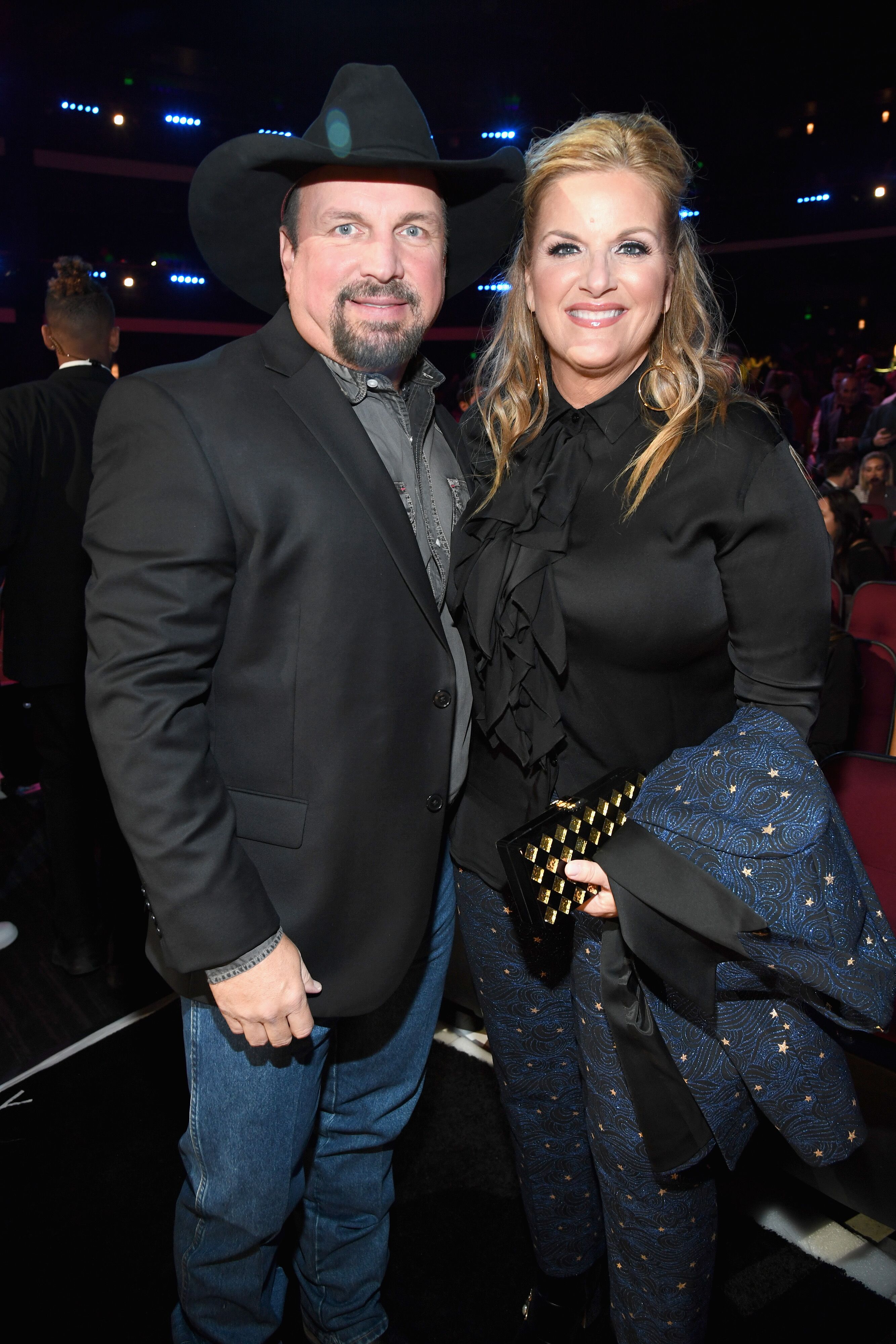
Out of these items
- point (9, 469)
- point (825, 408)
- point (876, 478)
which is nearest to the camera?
point (9, 469)

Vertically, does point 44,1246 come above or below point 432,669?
below

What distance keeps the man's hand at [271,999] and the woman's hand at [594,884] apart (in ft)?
1.34

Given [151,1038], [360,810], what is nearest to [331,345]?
[360,810]

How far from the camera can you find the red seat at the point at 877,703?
9.29ft

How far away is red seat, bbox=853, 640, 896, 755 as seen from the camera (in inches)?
111

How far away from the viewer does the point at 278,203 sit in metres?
1.58

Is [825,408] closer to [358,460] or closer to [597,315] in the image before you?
[597,315]

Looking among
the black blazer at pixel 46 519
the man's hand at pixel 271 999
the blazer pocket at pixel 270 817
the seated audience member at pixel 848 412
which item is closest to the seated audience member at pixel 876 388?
the seated audience member at pixel 848 412

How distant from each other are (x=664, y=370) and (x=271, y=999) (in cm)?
116

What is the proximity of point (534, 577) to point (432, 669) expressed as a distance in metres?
0.22

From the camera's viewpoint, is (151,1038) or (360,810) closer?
(360,810)

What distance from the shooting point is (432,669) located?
4.68 feet

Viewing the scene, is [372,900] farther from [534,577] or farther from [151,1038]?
[151,1038]

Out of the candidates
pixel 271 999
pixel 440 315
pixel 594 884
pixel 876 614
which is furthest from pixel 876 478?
pixel 440 315
